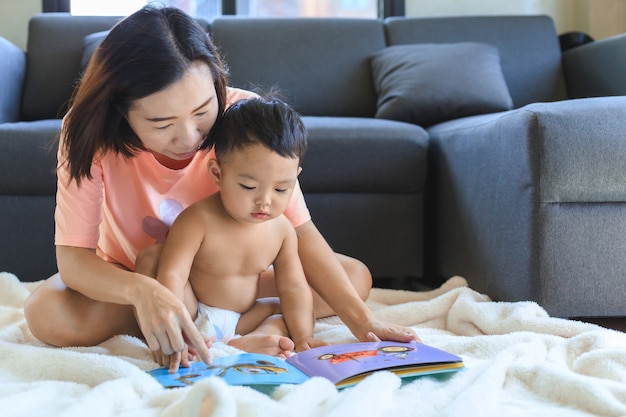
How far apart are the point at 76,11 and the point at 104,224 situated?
1973 mm

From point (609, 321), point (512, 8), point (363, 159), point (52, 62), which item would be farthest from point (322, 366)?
point (512, 8)

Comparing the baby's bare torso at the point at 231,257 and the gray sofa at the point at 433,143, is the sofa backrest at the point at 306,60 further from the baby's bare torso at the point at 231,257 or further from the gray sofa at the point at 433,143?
the baby's bare torso at the point at 231,257

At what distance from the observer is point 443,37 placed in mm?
2621

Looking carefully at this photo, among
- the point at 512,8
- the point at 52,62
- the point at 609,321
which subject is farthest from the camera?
the point at 512,8

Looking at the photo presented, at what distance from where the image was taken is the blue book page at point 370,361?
98cm

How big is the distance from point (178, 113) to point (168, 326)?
0.34 meters

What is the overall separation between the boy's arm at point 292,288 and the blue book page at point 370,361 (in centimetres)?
20

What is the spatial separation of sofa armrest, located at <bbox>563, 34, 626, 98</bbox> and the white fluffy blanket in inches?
46.3

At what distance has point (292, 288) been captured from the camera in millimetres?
1314

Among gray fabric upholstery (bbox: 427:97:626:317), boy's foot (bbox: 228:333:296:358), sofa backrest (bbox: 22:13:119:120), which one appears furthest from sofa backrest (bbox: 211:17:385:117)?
boy's foot (bbox: 228:333:296:358)

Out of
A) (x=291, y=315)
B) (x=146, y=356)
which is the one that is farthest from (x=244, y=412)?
(x=291, y=315)

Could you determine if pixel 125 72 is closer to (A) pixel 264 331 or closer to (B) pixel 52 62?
(A) pixel 264 331

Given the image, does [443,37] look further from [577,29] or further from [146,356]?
[146,356]

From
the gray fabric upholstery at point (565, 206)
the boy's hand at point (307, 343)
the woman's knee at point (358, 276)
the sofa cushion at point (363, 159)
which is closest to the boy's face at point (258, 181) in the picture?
the boy's hand at point (307, 343)
